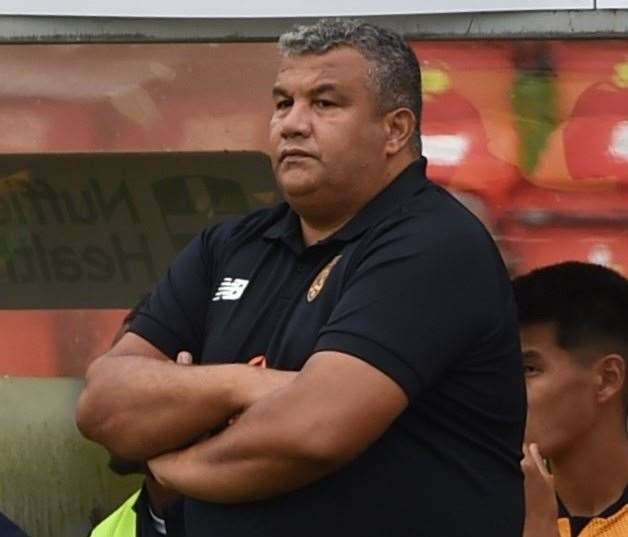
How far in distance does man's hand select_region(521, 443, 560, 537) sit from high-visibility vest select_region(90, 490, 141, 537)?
1.27 metres

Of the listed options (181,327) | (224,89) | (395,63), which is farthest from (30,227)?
(395,63)

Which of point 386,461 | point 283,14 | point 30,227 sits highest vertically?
point 283,14

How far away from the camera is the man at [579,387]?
150 inches

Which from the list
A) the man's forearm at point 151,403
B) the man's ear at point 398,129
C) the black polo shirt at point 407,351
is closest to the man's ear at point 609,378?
the black polo shirt at point 407,351

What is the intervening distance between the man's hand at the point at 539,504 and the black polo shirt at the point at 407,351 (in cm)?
31

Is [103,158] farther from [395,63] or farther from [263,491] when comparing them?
[263,491]

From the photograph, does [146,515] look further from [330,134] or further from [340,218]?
[330,134]

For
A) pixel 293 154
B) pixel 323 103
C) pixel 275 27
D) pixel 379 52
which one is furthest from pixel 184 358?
pixel 275 27

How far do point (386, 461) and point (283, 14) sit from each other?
A: 164 centimetres

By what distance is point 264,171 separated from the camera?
457cm

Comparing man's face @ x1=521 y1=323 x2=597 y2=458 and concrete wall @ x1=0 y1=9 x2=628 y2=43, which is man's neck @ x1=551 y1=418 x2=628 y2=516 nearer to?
man's face @ x1=521 y1=323 x2=597 y2=458

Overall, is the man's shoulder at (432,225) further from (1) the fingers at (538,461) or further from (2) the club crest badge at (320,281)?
(1) the fingers at (538,461)

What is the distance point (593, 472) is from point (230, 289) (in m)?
0.98

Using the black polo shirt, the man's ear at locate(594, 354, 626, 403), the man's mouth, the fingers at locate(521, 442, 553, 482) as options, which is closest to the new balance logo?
the black polo shirt
